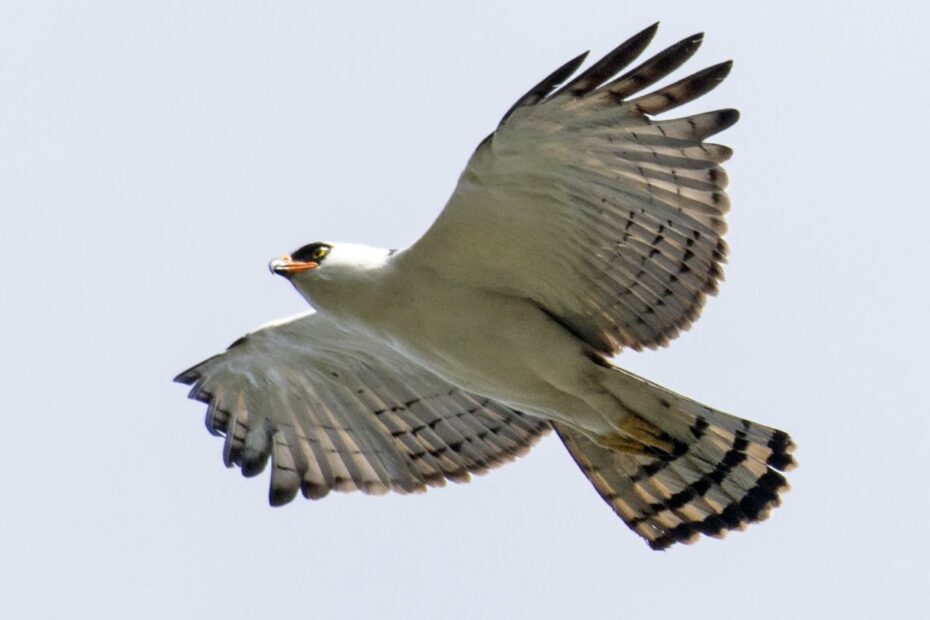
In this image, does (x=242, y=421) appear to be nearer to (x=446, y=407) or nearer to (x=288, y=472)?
(x=288, y=472)

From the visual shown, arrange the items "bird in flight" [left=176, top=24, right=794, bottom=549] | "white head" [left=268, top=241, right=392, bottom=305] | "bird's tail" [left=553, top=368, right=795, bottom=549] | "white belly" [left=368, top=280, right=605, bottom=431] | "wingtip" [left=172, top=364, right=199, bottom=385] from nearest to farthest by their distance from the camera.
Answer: "bird in flight" [left=176, top=24, right=794, bottom=549] < "white head" [left=268, top=241, right=392, bottom=305] < "white belly" [left=368, top=280, right=605, bottom=431] < "bird's tail" [left=553, top=368, right=795, bottom=549] < "wingtip" [left=172, top=364, right=199, bottom=385]

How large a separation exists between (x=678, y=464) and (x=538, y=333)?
1.36 m

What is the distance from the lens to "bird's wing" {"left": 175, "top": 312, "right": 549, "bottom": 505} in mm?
11070

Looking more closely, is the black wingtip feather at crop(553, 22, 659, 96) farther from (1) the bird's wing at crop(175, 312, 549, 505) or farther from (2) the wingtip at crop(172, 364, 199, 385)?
(2) the wingtip at crop(172, 364, 199, 385)

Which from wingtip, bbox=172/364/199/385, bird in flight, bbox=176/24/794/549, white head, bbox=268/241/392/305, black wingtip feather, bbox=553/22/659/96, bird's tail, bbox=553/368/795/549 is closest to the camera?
black wingtip feather, bbox=553/22/659/96

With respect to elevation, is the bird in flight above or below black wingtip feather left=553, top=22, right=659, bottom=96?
below

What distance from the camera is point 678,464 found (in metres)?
10.5

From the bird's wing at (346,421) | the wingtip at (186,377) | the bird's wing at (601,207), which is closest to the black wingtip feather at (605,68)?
the bird's wing at (601,207)

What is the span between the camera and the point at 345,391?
11.3 metres

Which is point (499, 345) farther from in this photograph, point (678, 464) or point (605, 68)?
point (605, 68)

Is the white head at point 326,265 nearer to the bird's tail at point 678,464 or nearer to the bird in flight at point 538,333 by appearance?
the bird in flight at point 538,333

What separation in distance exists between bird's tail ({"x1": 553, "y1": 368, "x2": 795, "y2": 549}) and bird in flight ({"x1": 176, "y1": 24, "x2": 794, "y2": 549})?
0.04 feet

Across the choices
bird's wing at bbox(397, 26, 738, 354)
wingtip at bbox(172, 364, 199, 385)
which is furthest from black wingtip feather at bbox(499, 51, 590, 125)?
wingtip at bbox(172, 364, 199, 385)

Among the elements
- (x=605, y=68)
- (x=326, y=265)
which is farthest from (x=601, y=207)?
(x=326, y=265)
